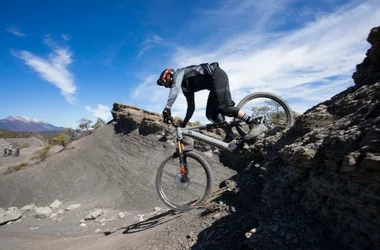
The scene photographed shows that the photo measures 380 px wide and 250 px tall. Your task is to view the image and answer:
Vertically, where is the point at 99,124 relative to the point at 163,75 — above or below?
above

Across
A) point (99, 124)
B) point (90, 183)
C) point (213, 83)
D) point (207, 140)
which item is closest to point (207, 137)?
point (207, 140)

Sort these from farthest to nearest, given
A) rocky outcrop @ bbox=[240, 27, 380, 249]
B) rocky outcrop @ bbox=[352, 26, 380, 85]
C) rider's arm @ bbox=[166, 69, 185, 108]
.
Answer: rider's arm @ bbox=[166, 69, 185, 108]
rocky outcrop @ bbox=[352, 26, 380, 85]
rocky outcrop @ bbox=[240, 27, 380, 249]

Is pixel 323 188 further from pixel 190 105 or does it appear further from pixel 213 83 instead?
pixel 190 105

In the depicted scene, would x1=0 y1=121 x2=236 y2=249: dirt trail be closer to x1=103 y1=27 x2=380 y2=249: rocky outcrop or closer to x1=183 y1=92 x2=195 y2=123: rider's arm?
x1=183 y1=92 x2=195 y2=123: rider's arm

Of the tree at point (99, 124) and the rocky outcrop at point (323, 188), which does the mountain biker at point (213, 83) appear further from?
the tree at point (99, 124)

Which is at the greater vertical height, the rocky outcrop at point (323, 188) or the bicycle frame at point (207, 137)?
the bicycle frame at point (207, 137)

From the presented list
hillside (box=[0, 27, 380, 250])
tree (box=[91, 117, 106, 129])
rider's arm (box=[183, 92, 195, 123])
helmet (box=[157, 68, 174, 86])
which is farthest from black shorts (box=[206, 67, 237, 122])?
tree (box=[91, 117, 106, 129])

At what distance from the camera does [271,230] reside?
2.60m

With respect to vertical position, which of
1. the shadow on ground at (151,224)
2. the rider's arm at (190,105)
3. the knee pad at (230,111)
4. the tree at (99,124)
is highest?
the tree at (99,124)

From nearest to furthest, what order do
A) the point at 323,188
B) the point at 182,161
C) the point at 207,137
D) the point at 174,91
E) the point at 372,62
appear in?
the point at 323,188 < the point at 372,62 < the point at 174,91 < the point at 207,137 < the point at 182,161

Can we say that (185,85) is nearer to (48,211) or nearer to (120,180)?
(120,180)

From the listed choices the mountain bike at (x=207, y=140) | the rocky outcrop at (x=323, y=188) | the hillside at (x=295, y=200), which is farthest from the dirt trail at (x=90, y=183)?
the rocky outcrop at (x=323, y=188)

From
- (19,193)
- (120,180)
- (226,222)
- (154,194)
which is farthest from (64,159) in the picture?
(226,222)

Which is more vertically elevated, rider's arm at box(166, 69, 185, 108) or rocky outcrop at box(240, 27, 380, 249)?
rider's arm at box(166, 69, 185, 108)
